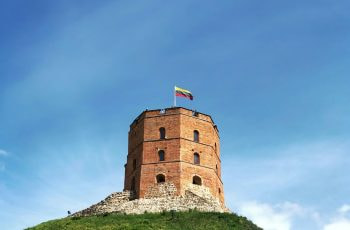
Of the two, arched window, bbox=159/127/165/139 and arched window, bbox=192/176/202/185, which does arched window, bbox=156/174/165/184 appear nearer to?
arched window, bbox=192/176/202/185

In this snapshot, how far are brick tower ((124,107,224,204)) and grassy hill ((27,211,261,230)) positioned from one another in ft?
12.2

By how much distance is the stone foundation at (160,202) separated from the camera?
33925 mm

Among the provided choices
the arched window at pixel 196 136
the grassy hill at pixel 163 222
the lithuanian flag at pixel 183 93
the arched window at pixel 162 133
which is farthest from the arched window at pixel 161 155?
the grassy hill at pixel 163 222

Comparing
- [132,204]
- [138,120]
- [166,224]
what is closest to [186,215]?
[166,224]

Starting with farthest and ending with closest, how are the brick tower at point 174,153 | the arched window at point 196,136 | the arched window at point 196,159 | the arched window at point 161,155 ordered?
the arched window at point 196,136 → the arched window at point 196,159 → the arched window at point 161,155 → the brick tower at point 174,153

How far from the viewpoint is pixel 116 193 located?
36969 millimetres

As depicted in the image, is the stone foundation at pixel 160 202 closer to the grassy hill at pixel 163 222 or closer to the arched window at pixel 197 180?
the arched window at pixel 197 180

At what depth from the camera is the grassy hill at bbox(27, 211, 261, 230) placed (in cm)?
3014

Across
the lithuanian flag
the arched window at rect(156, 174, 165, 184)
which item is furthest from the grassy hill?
the lithuanian flag

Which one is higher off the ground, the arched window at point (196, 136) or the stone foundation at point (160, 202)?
the arched window at point (196, 136)

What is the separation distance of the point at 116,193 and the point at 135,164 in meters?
2.97

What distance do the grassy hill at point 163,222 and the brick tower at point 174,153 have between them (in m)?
3.72

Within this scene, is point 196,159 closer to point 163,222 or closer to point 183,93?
point 183,93

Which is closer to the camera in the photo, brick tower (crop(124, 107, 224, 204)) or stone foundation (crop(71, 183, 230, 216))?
stone foundation (crop(71, 183, 230, 216))
